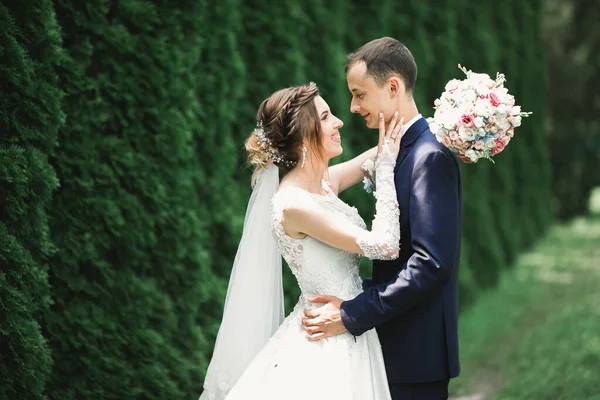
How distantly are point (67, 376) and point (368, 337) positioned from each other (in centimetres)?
171

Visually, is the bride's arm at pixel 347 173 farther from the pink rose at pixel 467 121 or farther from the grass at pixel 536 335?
the grass at pixel 536 335

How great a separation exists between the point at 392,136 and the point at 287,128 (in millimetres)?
484

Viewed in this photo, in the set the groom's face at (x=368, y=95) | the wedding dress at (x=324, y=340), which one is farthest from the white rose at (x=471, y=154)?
the groom's face at (x=368, y=95)

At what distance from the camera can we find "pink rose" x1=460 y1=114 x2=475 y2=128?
10.4ft

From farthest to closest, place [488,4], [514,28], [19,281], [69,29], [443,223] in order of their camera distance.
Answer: [514,28] < [488,4] < [69,29] < [19,281] < [443,223]

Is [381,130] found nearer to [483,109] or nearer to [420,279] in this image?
[483,109]

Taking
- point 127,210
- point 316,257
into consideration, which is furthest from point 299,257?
point 127,210

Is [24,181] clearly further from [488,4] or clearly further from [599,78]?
[599,78]

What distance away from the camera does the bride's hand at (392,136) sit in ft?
11.0

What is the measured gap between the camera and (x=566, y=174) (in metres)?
17.5

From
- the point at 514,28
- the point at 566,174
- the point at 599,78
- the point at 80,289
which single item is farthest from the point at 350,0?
the point at 599,78

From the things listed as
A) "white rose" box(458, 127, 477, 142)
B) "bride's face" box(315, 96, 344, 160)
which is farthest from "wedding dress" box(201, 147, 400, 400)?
"white rose" box(458, 127, 477, 142)

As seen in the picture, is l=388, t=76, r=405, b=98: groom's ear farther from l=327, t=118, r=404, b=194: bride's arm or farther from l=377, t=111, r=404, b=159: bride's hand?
l=327, t=118, r=404, b=194: bride's arm

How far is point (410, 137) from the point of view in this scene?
338 cm
